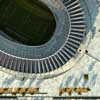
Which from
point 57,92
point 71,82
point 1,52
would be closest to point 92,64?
point 71,82

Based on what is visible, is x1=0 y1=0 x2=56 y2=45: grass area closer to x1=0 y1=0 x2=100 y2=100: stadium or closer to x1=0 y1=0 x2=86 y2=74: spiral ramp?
x1=0 y1=0 x2=100 y2=100: stadium

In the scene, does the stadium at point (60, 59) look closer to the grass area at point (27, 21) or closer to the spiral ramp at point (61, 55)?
the spiral ramp at point (61, 55)

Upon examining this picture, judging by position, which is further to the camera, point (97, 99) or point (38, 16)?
point (38, 16)

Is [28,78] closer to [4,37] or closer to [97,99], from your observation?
[4,37]

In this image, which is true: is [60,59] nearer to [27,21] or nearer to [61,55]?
[61,55]

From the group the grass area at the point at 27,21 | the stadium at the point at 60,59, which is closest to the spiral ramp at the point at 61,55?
the stadium at the point at 60,59

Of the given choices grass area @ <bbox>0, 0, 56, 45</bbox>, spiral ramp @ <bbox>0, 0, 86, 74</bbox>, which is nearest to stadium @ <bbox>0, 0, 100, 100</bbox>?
spiral ramp @ <bbox>0, 0, 86, 74</bbox>
